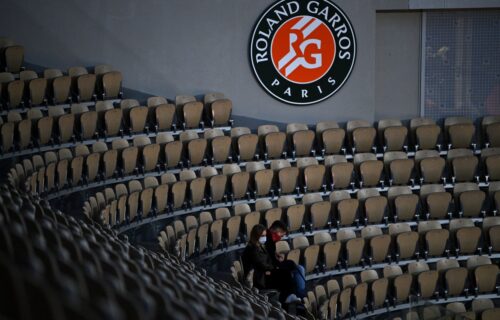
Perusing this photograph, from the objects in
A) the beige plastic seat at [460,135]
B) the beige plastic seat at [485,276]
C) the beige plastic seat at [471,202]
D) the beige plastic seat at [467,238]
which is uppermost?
the beige plastic seat at [460,135]

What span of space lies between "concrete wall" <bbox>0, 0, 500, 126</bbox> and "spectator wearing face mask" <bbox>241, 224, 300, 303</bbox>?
397cm

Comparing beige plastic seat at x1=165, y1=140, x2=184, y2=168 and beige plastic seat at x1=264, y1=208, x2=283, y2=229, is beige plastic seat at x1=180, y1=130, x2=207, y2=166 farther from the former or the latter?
beige plastic seat at x1=264, y1=208, x2=283, y2=229

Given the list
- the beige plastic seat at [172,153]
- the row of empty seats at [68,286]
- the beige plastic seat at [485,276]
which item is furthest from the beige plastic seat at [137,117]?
the row of empty seats at [68,286]

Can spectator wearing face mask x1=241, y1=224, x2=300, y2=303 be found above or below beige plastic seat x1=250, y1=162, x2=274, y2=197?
below

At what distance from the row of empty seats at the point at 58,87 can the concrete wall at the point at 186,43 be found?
1.23 ft

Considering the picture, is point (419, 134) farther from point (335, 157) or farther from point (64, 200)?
point (64, 200)

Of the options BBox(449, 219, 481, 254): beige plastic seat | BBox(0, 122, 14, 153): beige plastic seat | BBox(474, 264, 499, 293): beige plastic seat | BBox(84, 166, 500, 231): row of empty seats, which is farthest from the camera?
BBox(449, 219, 481, 254): beige plastic seat

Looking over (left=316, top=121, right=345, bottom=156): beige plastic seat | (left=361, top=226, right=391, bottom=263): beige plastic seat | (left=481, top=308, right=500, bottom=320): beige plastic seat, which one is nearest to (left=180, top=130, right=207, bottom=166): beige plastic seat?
(left=316, top=121, right=345, bottom=156): beige plastic seat

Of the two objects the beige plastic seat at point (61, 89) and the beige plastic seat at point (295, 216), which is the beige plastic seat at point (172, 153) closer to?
the beige plastic seat at point (61, 89)

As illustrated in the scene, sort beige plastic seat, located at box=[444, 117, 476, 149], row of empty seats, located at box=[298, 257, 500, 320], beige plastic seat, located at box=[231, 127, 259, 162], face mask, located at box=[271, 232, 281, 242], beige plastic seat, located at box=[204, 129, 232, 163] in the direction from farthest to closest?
beige plastic seat, located at box=[444, 117, 476, 149]
beige plastic seat, located at box=[231, 127, 259, 162]
beige plastic seat, located at box=[204, 129, 232, 163]
row of empty seats, located at box=[298, 257, 500, 320]
face mask, located at box=[271, 232, 281, 242]

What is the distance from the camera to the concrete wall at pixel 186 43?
1019 cm

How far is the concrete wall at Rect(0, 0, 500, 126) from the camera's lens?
401 inches

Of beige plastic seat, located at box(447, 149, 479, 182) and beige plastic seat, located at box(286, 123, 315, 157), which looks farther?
beige plastic seat, located at box(447, 149, 479, 182)

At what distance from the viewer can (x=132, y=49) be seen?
10453mm
